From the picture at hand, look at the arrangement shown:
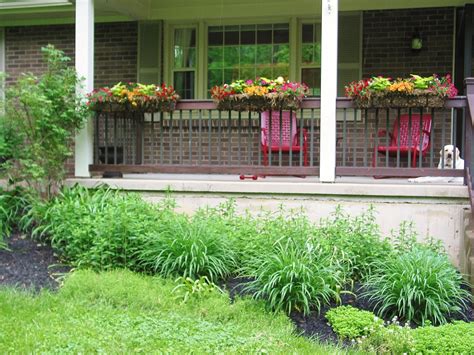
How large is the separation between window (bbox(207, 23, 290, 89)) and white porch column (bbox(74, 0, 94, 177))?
275cm

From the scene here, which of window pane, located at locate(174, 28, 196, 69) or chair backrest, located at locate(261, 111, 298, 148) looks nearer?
chair backrest, located at locate(261, 111, 298, 148)

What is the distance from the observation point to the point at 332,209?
20.3ft

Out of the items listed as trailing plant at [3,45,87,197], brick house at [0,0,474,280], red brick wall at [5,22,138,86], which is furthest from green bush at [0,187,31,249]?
red brick wall at [5,22,138,86]

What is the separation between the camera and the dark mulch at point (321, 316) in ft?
13.8

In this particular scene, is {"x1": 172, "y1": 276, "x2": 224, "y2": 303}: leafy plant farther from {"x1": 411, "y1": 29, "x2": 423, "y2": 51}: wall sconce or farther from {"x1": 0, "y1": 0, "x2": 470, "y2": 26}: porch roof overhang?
{"x1": 411, "y1": 29, "x2": 423, "y2": 51}: wall sconce

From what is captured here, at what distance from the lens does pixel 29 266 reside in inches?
216

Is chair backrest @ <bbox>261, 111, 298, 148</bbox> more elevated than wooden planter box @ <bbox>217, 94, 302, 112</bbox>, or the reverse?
wooden planter box @ <bbox>217, 94, 302, 112</bbox>

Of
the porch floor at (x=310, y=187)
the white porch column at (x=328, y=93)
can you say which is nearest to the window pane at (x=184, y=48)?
the porch floor at (x=310, y=187)

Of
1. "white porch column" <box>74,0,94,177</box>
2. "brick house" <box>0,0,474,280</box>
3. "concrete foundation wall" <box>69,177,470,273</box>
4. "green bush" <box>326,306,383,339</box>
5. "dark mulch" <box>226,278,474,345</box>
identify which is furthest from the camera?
"brick house" <box>0,0,474,280</box>

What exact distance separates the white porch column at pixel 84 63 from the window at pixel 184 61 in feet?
8.27

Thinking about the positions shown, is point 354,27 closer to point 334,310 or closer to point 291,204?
point 291,204

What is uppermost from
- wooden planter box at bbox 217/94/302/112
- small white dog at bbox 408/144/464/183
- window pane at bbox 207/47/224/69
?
window pane at bbox 207/47/224/69

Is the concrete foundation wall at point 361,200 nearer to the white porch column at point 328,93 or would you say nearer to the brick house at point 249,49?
the white porch column at point 328,93

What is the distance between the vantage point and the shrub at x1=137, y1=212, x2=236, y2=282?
4.95 meters
